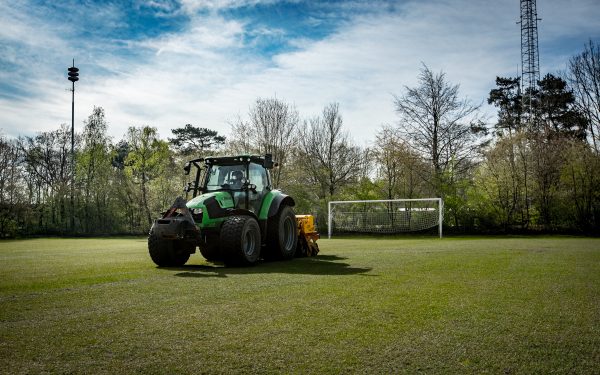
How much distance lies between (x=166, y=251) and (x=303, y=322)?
515 cm

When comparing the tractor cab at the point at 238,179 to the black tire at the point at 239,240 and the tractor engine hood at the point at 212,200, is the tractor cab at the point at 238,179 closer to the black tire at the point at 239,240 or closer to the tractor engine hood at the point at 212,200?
the tractor engine hood at the point at 212,200

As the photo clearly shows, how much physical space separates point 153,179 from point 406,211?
61.2 feet

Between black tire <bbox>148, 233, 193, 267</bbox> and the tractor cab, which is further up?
the tractor cab

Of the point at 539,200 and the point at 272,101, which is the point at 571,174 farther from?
the point at 272,101

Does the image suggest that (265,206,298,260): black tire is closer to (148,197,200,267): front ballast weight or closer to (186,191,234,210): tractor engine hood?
(186,191,234,210): tractor engine hood

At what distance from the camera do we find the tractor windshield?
9742 mm

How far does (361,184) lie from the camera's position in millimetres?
28406

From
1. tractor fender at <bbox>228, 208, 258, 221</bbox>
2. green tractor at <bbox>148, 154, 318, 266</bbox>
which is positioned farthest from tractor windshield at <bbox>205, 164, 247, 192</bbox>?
tractor fender at <bbox>228, 208, 258, 221</bbox>

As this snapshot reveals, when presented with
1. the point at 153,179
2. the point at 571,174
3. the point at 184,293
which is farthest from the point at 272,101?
the point at 184,293

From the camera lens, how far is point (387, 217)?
2445 cm

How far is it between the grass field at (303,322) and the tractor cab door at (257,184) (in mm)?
2348

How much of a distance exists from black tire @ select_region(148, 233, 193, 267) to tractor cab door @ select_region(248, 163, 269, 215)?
4.98ft

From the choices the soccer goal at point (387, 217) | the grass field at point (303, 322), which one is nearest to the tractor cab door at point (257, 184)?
the grass field at point (303, 322)

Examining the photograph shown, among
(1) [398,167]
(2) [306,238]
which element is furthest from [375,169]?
(2) [306,238]
